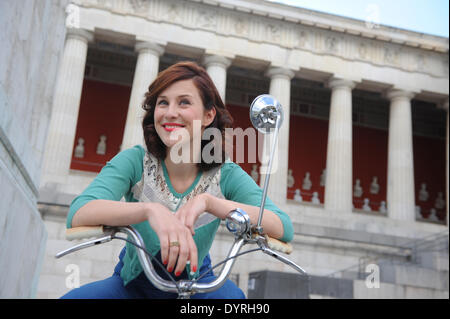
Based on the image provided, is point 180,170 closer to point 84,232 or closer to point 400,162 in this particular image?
point 84,232

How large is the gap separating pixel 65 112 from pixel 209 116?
2034cm

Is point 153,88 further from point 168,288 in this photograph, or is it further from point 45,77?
point 45,77

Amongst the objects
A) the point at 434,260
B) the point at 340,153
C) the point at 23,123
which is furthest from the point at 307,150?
the point at 23,123

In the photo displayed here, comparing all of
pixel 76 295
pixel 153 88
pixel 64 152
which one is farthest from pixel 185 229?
pixel 64 152

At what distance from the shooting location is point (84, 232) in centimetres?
150

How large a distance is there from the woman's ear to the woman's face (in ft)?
0.18

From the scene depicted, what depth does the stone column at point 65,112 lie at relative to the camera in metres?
20.4

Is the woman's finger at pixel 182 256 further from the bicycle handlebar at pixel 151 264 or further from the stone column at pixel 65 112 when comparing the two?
the stone column at pixel 65 112

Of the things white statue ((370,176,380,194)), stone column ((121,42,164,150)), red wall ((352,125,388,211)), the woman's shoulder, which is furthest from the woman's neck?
white statue ((370,176,380,194))

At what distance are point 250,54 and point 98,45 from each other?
8.18 metres

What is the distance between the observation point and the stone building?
19.5 m

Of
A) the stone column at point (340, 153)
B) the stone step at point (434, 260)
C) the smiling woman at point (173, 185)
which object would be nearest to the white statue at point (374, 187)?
the stone column at point (340, 153)

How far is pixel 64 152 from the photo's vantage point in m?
20.8

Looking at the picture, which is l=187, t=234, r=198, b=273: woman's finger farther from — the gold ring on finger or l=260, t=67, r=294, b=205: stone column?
l=260, t=67, r=294, b=205: stone column
